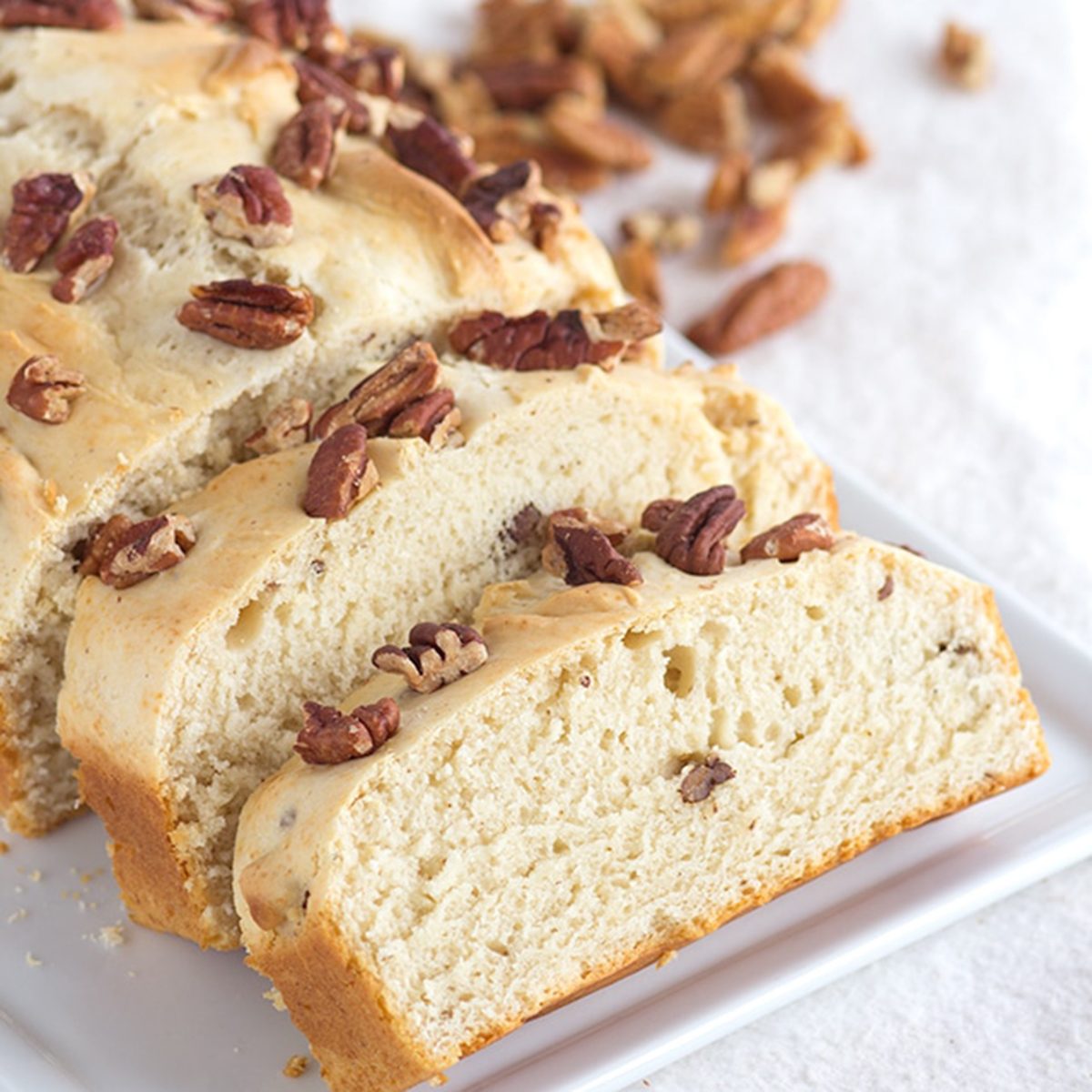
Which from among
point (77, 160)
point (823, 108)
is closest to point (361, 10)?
point (823, 108)

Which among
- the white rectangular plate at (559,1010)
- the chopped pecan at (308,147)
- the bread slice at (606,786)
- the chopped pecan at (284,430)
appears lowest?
the white rectangular plate at (559,1010)

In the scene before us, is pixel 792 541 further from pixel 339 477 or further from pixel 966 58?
pixel 966 58

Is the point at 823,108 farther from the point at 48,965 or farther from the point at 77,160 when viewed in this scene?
the point at 48,965

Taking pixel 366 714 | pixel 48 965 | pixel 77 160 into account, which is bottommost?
pixel 48 965

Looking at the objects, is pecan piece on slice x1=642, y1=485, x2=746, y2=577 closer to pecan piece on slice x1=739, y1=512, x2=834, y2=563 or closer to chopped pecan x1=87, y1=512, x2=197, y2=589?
pecan piece on slice x1=739, y1=512, x2=834, y2=563

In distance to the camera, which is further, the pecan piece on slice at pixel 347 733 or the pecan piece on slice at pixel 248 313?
the pecan piece on slice at pixel 248 313

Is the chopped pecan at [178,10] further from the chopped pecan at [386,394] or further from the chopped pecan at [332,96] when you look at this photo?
the chopped pecan at [386,394]

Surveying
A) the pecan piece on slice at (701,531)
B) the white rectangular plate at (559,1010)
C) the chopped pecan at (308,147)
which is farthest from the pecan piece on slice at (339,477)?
the white rectangular plate at (559,1010)
